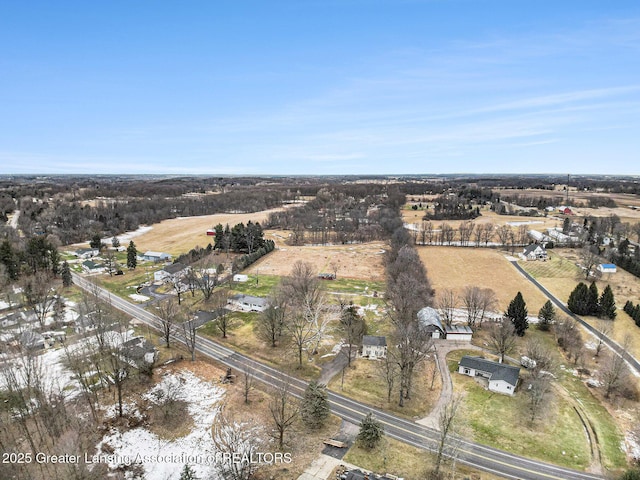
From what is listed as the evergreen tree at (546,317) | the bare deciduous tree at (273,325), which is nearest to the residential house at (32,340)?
the bare deciduous tree at (273,325)

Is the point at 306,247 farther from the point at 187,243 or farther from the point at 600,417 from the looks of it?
the point at 600,417

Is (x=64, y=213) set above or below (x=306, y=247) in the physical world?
above

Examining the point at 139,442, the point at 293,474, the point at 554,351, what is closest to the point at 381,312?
the point at 554,351

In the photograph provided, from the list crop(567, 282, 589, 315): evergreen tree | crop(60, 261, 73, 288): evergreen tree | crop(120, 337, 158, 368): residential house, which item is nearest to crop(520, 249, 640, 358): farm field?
crop(567, 282, 589, 315): evergreen tree

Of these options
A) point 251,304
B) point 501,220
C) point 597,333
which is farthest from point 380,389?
point 501,220

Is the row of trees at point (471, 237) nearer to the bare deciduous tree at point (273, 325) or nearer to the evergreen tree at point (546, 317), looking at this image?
the evergreen tree at point (546, 317)

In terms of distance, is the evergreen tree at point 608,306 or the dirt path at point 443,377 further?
the evergreen tree at point 608,306

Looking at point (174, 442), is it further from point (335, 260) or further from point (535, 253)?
point (535, 253)
